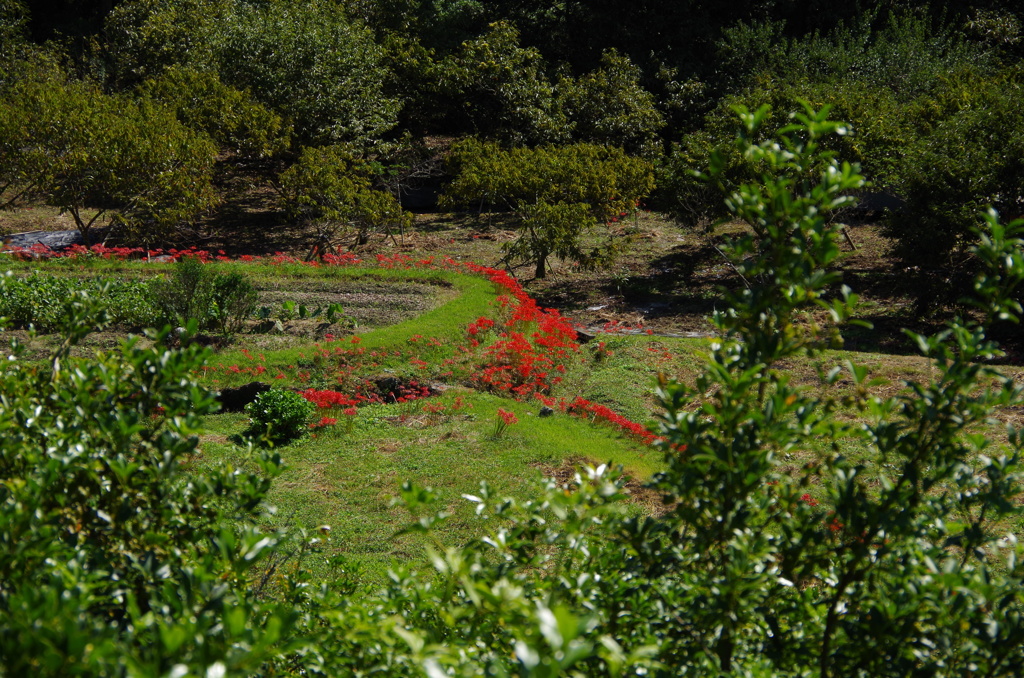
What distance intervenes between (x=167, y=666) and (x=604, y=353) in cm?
1274

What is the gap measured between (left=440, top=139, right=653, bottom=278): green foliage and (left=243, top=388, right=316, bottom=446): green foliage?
9.95m

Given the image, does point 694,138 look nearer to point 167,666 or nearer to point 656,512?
point 656,512

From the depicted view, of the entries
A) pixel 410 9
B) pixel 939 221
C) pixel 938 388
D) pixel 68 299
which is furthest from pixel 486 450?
pixel 410 9

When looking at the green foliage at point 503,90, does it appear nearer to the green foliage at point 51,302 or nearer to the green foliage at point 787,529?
the green foliage at point 51,302

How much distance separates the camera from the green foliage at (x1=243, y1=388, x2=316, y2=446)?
10.3 meters

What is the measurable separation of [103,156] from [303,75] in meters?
7.38

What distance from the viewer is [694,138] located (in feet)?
70.9

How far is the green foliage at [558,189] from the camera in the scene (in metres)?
19.4

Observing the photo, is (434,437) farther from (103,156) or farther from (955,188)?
(103,156)

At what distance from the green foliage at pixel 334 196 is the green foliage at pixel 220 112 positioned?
1612 mm

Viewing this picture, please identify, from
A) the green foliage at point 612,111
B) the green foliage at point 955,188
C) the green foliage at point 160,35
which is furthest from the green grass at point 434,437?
the green foliage at point 160,35

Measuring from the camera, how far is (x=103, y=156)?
1844 centimetres

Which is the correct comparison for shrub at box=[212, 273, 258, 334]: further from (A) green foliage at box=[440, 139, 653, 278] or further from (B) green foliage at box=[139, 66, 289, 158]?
(B) green foliage at box=[139, 66, 289, 158]

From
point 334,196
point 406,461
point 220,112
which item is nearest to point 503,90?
point 220,112
